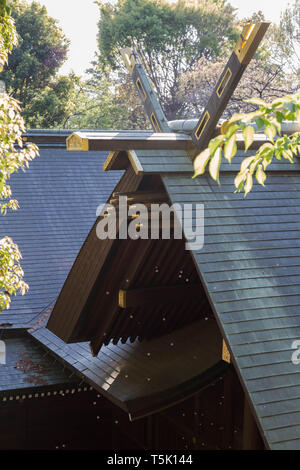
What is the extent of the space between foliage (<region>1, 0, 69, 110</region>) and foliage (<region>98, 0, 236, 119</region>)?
452 centimetres

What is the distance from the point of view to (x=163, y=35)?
2272 cm

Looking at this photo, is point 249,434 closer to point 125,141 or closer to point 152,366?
point 152,366

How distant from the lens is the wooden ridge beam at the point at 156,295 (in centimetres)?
489

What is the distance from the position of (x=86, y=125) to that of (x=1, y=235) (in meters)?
17.0

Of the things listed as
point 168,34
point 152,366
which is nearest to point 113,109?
point 168,34

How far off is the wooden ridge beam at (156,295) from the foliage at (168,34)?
18.5m

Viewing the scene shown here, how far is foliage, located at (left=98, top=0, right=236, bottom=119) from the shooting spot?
74.5ft

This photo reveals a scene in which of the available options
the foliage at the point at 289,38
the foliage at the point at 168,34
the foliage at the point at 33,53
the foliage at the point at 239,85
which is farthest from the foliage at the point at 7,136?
the foliage at the point at 168,34

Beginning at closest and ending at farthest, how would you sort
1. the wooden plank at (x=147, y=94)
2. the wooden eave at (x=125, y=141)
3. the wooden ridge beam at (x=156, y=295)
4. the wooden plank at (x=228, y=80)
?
1. the wooden plank at (x=228, y=80)
2. the wooden eave at (x=125, y=141)
3. the wooden ridge beam at (x=156, y=295)
4. the wooden plank at (x=147, y=94)

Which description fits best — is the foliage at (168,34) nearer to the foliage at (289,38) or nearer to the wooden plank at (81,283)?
the foliage at (289,38)

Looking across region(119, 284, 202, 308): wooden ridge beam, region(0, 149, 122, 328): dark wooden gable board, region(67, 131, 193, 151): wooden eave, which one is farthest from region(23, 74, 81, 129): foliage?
region(67, 131, 193, 151): wooden eave

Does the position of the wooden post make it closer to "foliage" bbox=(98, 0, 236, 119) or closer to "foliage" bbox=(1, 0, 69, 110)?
"foliage" bbox=(1, 0, 69, 110)

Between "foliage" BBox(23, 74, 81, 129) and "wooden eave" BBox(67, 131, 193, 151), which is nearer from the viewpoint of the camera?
"wooden eave" BBox(67, 131, 193, 151)
